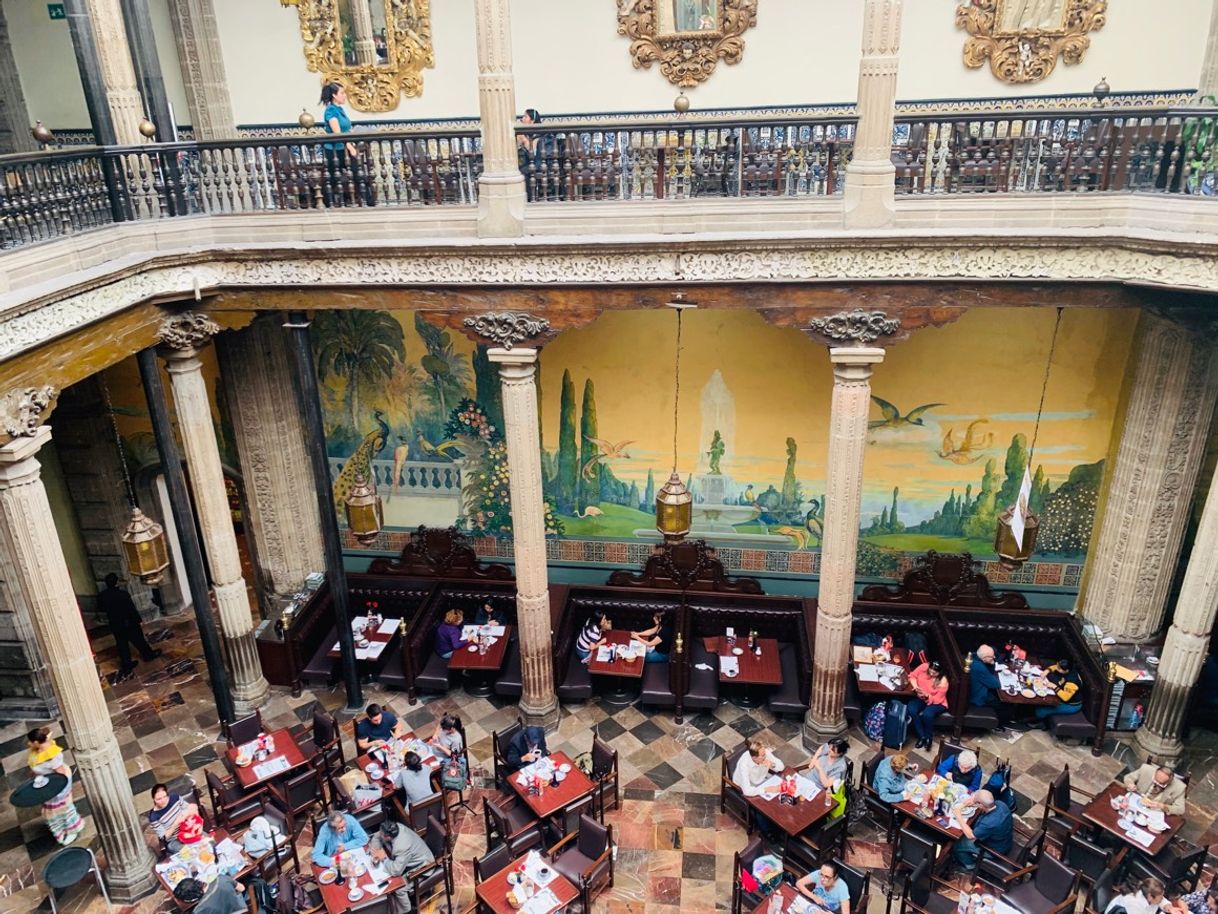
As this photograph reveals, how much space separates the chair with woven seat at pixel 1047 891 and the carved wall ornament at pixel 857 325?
4.21 m

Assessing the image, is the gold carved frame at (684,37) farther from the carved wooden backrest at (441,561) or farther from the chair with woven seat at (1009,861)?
the chair with woven seat at (1009,861)

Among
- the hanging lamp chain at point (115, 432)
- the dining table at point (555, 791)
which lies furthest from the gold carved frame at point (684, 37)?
the hanging lamp chain at point (115, 432)

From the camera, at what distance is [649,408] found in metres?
10.3

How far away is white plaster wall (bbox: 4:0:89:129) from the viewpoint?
9.45 metres

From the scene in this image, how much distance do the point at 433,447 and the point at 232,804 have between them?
174 inches

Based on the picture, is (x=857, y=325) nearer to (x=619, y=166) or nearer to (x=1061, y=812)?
(x=619, y=166)

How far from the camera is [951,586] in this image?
403 inches

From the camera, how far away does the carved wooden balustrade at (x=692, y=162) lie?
7.40 metres

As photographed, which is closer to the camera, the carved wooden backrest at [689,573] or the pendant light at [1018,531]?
the pendant light at [1018,531]

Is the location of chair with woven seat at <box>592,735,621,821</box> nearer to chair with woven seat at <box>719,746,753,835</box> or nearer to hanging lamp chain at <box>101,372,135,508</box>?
chair with woven seat at <box>719,746,753,835</box>

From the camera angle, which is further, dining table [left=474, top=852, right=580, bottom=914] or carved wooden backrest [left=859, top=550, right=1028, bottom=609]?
carved wooden backrest [left=859, top=550, right=1028, bottom=609]

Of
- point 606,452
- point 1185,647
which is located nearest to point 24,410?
point 606,452

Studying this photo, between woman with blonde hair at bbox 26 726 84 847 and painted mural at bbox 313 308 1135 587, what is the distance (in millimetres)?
4156

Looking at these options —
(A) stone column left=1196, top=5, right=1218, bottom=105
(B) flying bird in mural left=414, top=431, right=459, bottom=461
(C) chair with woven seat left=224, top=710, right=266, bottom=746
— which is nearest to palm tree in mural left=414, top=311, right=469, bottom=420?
(B) flying bird in mural left=414, top=431, right=459, bottom=461
